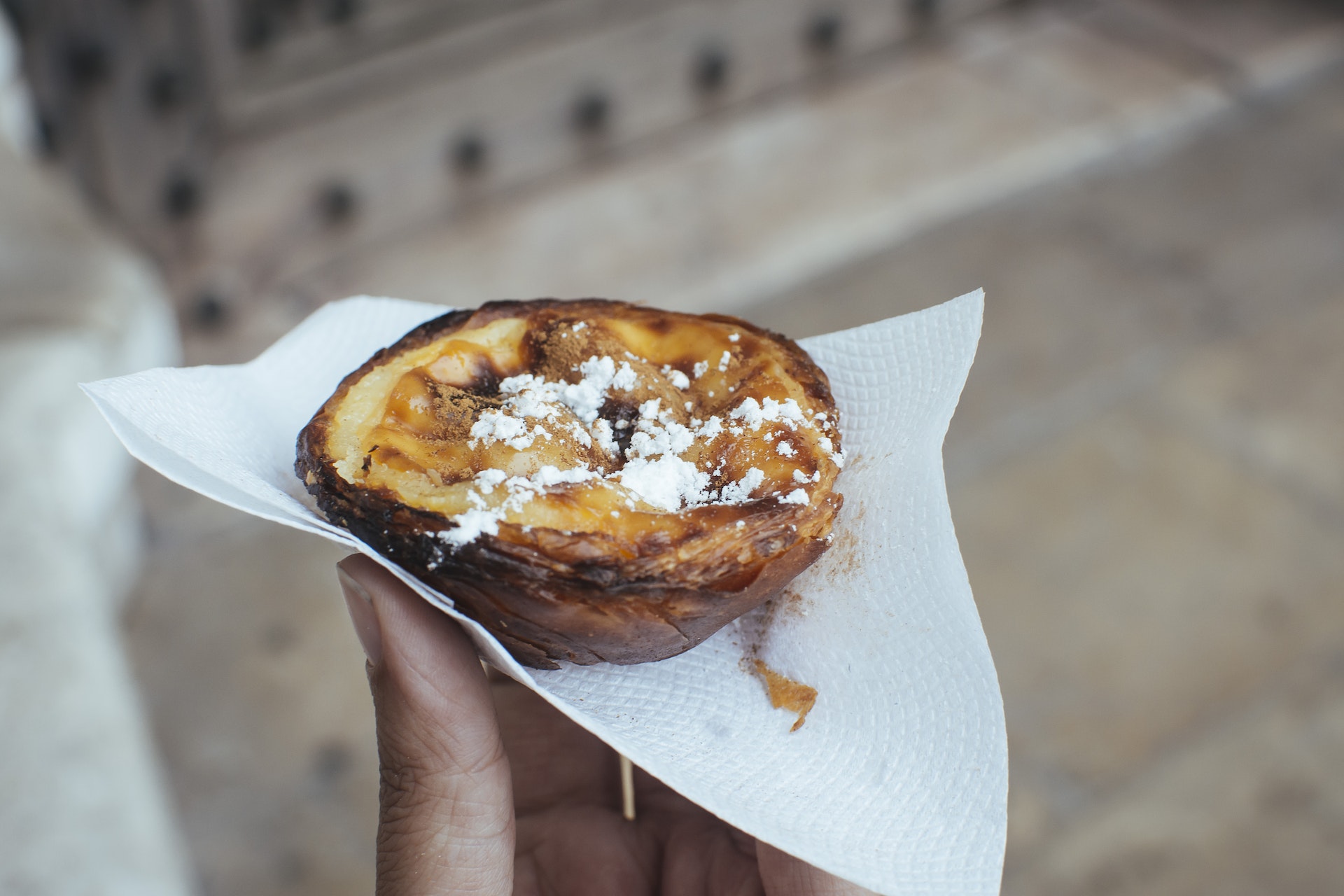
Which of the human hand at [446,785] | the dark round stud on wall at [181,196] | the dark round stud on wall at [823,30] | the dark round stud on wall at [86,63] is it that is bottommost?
the human hand at [446,785]

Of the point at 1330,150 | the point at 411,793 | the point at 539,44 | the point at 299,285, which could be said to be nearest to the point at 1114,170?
the point at 1330,150

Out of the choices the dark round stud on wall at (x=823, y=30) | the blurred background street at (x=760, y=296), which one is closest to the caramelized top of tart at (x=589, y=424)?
the blurred background street at (x=760, y=296)

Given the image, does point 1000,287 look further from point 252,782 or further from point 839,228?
point 252,782

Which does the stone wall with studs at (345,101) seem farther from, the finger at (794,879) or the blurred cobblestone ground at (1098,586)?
the finger at (794,879)

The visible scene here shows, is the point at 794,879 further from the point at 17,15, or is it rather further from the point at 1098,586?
the point at 17,15

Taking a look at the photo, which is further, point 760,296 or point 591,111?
point 591,111

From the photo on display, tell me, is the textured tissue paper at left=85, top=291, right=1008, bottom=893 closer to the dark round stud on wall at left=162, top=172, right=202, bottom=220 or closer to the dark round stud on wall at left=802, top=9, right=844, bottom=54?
the dark round stud on wall at left=162, top=172, right=202, bottom=220

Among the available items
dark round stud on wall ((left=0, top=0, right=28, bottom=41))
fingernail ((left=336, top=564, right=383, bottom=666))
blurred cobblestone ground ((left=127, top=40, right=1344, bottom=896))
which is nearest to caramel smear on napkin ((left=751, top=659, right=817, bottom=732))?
fingernail ((left=336, top=564, right=383, bottom=666))

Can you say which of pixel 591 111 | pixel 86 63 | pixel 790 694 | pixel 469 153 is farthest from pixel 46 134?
pixel 790 694
